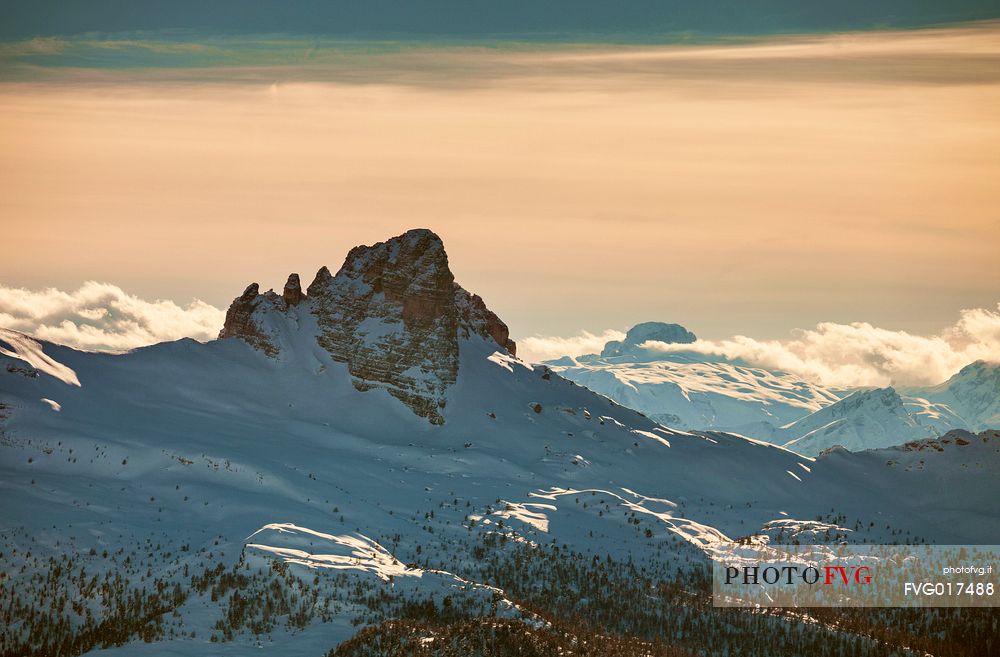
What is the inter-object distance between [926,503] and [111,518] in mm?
76011

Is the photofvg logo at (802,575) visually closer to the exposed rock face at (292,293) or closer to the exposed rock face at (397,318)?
the exposed rock face at (397,318)

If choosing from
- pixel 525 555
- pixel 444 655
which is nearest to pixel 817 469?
pixel 525 555

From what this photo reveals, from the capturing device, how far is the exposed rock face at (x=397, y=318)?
114125mm

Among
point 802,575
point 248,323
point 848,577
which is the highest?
point 248,323

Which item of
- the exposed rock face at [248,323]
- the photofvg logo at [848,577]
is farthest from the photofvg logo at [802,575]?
the exposed rock face at [248,323]

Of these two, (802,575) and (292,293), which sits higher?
(292,293)

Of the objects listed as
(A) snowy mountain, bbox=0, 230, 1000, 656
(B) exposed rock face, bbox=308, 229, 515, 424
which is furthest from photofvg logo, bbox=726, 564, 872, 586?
(B) exposed rock face, bbox=308, 229, 515, 424

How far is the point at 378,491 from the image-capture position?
294ft

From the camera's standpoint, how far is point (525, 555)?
77.5 m

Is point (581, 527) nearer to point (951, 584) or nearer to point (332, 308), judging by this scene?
point (951, 584)

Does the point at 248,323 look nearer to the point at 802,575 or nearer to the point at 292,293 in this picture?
the point at 292,293

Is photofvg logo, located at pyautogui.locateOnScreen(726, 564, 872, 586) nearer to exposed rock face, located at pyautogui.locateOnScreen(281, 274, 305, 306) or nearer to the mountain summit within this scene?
the mountain summit

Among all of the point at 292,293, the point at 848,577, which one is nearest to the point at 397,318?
the point at 292,293

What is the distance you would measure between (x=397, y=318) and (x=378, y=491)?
30.5m
